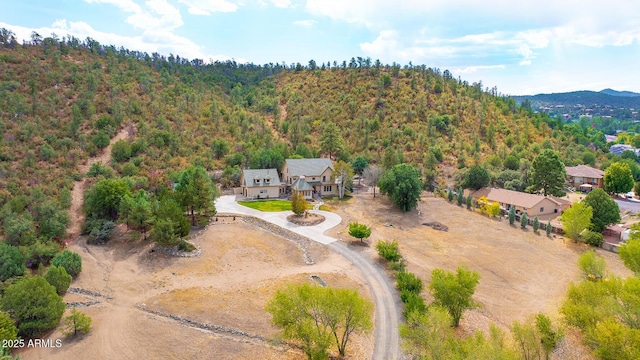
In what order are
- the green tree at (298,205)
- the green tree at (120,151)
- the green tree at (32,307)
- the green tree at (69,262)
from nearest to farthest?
the green tree at (32,307)
the green tree at (69,262)
the green tree at (298,205)
the green tree at (120,151)

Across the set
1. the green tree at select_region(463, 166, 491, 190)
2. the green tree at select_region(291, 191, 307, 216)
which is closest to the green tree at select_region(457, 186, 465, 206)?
the green tree at select_region(463, 166, 491, 190)

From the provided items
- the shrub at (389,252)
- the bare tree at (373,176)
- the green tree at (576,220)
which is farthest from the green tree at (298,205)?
the green tree at (576,220)

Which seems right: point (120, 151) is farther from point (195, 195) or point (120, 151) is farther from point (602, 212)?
point (602, 212)

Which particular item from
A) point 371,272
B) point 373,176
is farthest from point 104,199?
point 373,176

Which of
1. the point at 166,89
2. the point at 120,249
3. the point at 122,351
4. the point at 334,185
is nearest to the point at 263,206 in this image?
the point at 334,185

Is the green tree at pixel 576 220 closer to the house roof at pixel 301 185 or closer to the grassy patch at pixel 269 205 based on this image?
the house roof at pixel 301 185

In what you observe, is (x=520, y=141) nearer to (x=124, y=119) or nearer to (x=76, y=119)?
(x=124, y=119)
